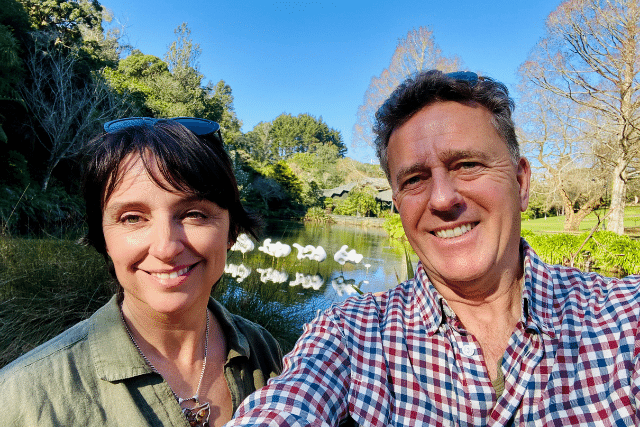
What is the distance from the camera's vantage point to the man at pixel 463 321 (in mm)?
1066

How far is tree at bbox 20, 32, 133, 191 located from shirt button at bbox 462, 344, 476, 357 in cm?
1568

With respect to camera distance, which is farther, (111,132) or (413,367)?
(111,132)

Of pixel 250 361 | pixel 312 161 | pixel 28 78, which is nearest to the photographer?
pixel 250 361

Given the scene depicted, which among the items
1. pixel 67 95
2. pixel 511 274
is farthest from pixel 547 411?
pixel 67 95

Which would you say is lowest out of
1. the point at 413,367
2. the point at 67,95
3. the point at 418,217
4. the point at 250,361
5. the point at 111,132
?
the point at 250,361

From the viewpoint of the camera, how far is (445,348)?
1226 mm

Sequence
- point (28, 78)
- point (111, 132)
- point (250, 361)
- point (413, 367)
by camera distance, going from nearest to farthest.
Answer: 1. point (413, 367)
2. point (111, 132)
3. point (250, 361)
4. point (28, 78)

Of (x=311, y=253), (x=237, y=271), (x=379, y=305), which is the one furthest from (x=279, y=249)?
(x=379, y=305)

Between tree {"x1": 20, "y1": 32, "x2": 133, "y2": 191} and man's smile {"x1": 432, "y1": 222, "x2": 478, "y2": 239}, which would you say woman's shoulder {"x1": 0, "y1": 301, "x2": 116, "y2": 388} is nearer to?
man's smile {"x1": 432, "y1": 222, "x2": 478, "y2": 239}

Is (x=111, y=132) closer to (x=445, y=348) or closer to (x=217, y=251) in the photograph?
(x=217, y=251)

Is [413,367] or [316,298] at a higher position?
[413,367]

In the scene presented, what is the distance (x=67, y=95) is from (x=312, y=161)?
3258 centimetres

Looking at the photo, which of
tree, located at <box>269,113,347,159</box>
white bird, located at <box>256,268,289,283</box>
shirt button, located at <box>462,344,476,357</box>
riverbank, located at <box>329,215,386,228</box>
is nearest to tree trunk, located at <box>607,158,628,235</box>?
riverbank, located at <box>329,215,386,228</box>

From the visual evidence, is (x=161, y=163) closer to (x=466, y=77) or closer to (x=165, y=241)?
(x=165, y=241)
